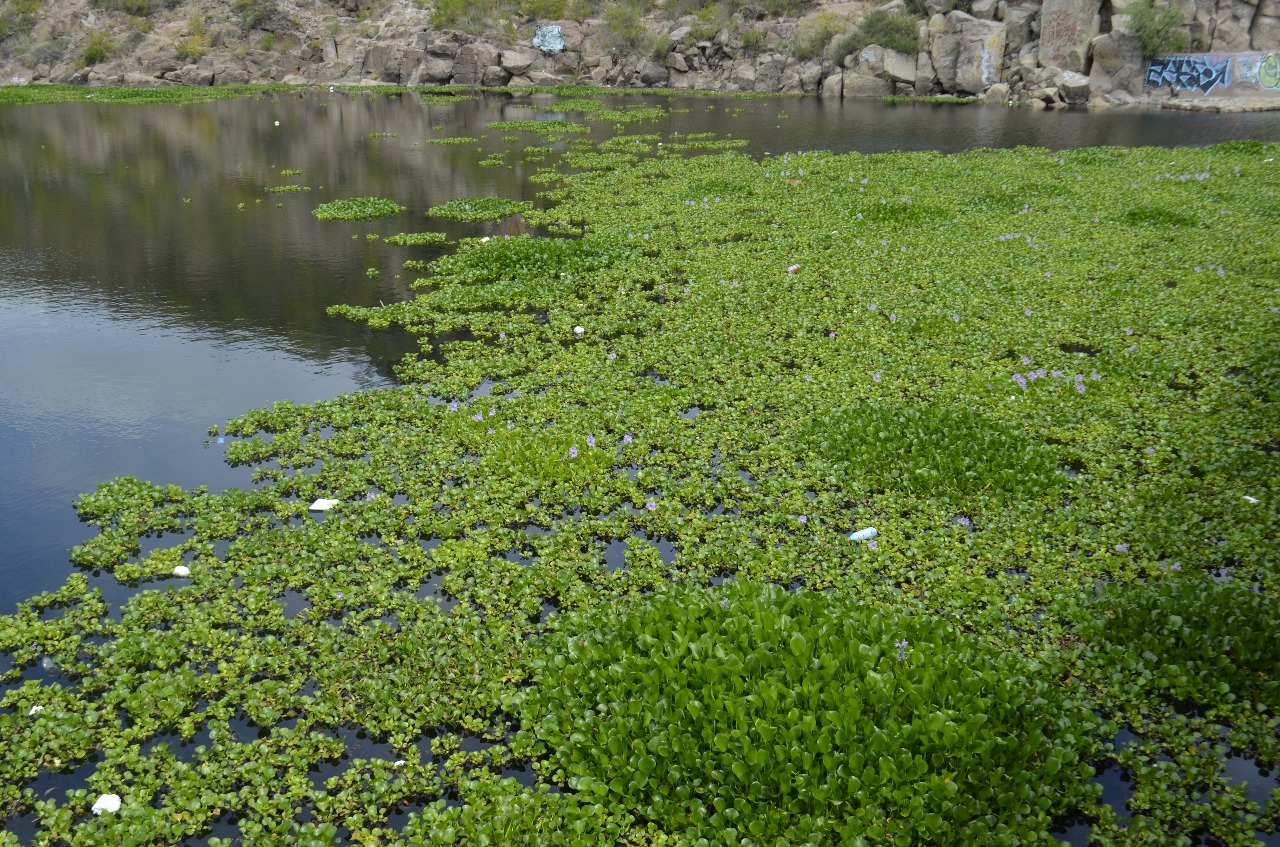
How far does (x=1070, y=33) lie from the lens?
56906mm

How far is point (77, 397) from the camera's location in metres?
11.3

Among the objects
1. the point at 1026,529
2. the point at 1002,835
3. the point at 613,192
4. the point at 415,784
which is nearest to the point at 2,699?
the point at 415,784

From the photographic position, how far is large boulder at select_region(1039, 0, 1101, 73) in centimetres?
5672

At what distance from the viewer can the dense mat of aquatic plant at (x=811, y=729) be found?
15.4ft

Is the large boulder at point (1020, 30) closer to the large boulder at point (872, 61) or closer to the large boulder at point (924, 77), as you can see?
the large boulder at point (924, 77)

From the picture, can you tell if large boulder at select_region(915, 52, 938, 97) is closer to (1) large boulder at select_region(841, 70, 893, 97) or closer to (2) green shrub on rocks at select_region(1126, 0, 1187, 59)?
(1) large boulder at select_region(841, 70, 893, 97)

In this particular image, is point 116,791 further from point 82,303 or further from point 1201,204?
point 1201,204

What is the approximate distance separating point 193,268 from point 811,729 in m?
17.0

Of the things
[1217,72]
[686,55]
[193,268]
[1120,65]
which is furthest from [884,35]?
[193,268]

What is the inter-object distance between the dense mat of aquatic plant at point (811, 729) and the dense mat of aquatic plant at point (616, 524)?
219 mm

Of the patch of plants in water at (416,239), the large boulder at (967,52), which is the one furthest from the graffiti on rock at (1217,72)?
the patch of plants in water at (416,239)

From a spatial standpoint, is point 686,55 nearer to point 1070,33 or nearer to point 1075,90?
point 1070,33

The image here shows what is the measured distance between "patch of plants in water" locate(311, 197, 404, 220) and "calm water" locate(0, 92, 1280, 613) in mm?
627

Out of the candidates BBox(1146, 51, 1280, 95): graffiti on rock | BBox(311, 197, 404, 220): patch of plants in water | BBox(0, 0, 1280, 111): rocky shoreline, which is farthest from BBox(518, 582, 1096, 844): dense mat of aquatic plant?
BBox(1146, 51, 1280, 95): graffiti on rock
